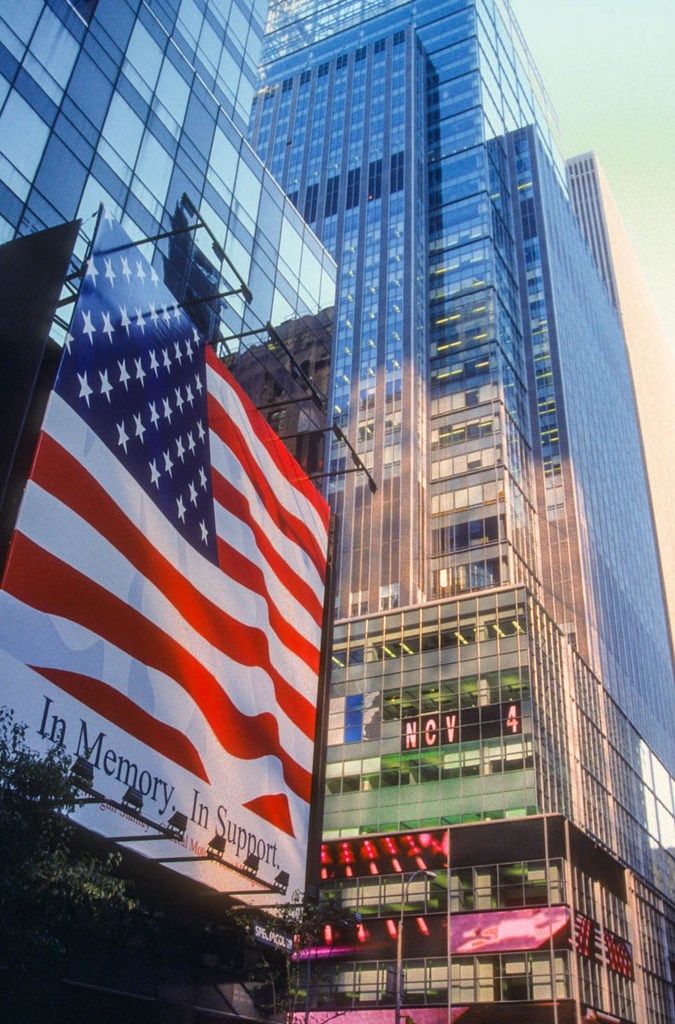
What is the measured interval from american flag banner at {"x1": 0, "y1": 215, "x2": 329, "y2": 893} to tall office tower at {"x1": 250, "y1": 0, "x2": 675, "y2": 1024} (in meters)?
23.1

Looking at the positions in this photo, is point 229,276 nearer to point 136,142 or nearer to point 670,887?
point 136,142

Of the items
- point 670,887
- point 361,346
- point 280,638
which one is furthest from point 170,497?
point 361,346

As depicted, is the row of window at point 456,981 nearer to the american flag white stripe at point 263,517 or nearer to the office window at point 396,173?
the american flag white stripe at point 263,517

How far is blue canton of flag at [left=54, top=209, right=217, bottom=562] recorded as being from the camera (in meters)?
24.3

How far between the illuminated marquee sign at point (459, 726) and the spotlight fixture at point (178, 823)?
168 feet

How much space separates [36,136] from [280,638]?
18803 millimetres

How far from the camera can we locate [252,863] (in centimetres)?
2556

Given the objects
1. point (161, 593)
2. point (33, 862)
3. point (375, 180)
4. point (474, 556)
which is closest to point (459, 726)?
point (474, 556)

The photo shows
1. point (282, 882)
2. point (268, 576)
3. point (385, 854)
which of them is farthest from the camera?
point (385, 854)

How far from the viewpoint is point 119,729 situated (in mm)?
21578

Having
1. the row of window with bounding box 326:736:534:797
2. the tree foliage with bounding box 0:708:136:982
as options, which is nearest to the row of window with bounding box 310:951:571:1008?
the row of window with bounding box 326:736:534:797

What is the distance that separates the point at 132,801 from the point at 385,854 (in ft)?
173

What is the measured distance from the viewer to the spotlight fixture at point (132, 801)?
2041 cm

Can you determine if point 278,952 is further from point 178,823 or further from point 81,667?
point 81,667
